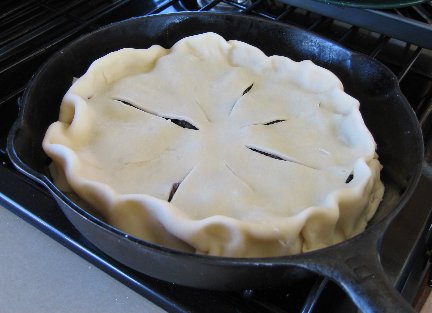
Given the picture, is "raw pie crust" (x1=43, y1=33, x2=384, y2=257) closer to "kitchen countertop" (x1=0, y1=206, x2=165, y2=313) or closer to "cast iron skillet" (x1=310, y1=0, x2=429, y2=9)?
"kitchen countertop" (x1=0, y1=206, x2=165, y2=313)

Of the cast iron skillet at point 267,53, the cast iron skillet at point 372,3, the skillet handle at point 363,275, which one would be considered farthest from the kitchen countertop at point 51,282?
the cast iron skillet at point 372,3

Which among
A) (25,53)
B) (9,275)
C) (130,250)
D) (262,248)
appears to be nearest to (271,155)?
(262,248)

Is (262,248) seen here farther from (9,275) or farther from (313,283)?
(9,275)

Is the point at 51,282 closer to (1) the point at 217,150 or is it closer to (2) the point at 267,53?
(1) the point at 217,150

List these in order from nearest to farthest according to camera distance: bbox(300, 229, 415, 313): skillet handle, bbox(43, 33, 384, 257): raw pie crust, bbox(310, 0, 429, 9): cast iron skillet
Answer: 1. bbox(300, 229, 415, 313): skillet handle
2. bbox(43, 33, 384, 257): raw pie crust
3. bbox(310, 0, 429, 9): cast iron skillet

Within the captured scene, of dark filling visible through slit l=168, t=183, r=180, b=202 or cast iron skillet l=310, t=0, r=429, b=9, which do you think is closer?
dark filling visible through slit l=168, t=183, r=180, b=202

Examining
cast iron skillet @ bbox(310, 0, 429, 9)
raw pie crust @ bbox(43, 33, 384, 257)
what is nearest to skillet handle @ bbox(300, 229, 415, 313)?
raw pie crust @ bbox(43, 33, 384, 257)

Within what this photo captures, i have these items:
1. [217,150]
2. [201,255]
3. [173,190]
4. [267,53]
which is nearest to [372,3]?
[267,53]
